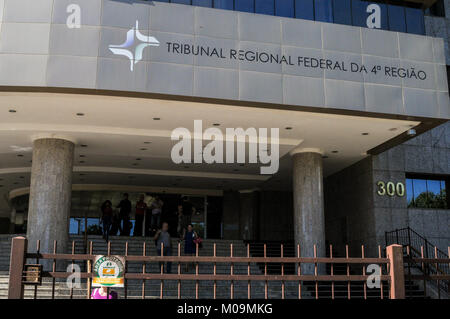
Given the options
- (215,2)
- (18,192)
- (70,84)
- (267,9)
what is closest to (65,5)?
(70,84)

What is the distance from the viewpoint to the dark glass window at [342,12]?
677 inches

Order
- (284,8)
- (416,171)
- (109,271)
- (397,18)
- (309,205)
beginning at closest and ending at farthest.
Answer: (109,271) → (284,8) → (397,18) → (309,205) → (416,171)

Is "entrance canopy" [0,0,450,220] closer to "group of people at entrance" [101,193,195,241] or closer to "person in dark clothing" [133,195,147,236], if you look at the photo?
"group of people at entrance" [101,193,195,241]

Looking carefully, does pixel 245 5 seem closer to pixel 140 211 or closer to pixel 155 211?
pixel 155 211

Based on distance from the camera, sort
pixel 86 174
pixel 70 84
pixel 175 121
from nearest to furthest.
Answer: pixel 70 84
pixel 175 121
pixel 86 174

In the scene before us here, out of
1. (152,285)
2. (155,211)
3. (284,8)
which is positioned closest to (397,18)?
(284,8)

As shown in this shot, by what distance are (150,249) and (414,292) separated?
399 inches

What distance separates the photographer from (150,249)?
70.1ft

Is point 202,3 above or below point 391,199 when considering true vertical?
above

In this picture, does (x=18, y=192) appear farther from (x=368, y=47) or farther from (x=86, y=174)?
(x=368, y=47)

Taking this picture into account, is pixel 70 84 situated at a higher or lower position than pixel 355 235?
higher

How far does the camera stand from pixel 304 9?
55.8 feet

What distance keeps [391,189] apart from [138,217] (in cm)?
1152

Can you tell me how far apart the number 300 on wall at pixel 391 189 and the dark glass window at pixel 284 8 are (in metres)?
8.40
